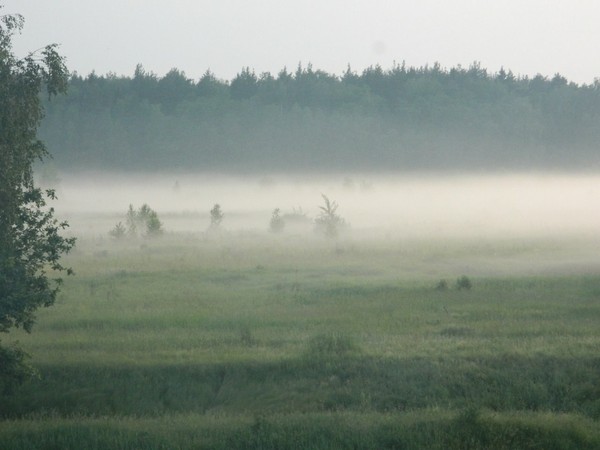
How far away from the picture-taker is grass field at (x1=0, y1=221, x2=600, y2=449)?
13.0 metres

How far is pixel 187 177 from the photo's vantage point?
11856cm

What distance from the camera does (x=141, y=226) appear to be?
53812mm

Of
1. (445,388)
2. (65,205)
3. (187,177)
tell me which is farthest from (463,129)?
(445,388)

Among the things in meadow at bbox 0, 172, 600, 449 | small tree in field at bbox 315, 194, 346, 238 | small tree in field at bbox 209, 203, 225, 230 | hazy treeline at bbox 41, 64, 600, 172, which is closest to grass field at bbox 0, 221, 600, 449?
meadow at bbox 0, 172, 600, 449

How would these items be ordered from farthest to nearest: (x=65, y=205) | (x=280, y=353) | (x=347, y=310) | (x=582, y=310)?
(x=65, y=205) < (x=347, y=310) < (x=582, y=310) < (x=280, y=353)

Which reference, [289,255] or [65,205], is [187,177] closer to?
[65,205]

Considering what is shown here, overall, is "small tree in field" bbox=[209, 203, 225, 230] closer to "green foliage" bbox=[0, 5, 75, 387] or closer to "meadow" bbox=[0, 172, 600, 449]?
"meadow" bbox=[0, 172, 600, 449]

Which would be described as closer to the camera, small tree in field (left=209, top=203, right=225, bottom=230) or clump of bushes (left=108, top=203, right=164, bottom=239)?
clump of bushes (left=108, top=203, right=164, bottom=239)

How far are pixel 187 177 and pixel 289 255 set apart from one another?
268 ft

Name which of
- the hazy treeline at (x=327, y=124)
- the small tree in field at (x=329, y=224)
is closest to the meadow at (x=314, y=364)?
the small tree in field at (x=329, y=224)

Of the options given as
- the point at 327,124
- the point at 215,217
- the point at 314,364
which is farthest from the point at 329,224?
the point at 327,124

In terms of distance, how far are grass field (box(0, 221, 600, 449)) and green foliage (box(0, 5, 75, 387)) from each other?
1.85 m

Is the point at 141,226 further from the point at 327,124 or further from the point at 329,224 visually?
the point at 327,124

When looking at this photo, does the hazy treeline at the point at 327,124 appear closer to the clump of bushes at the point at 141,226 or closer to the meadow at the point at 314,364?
the clump of bushes at the point at 141,226
